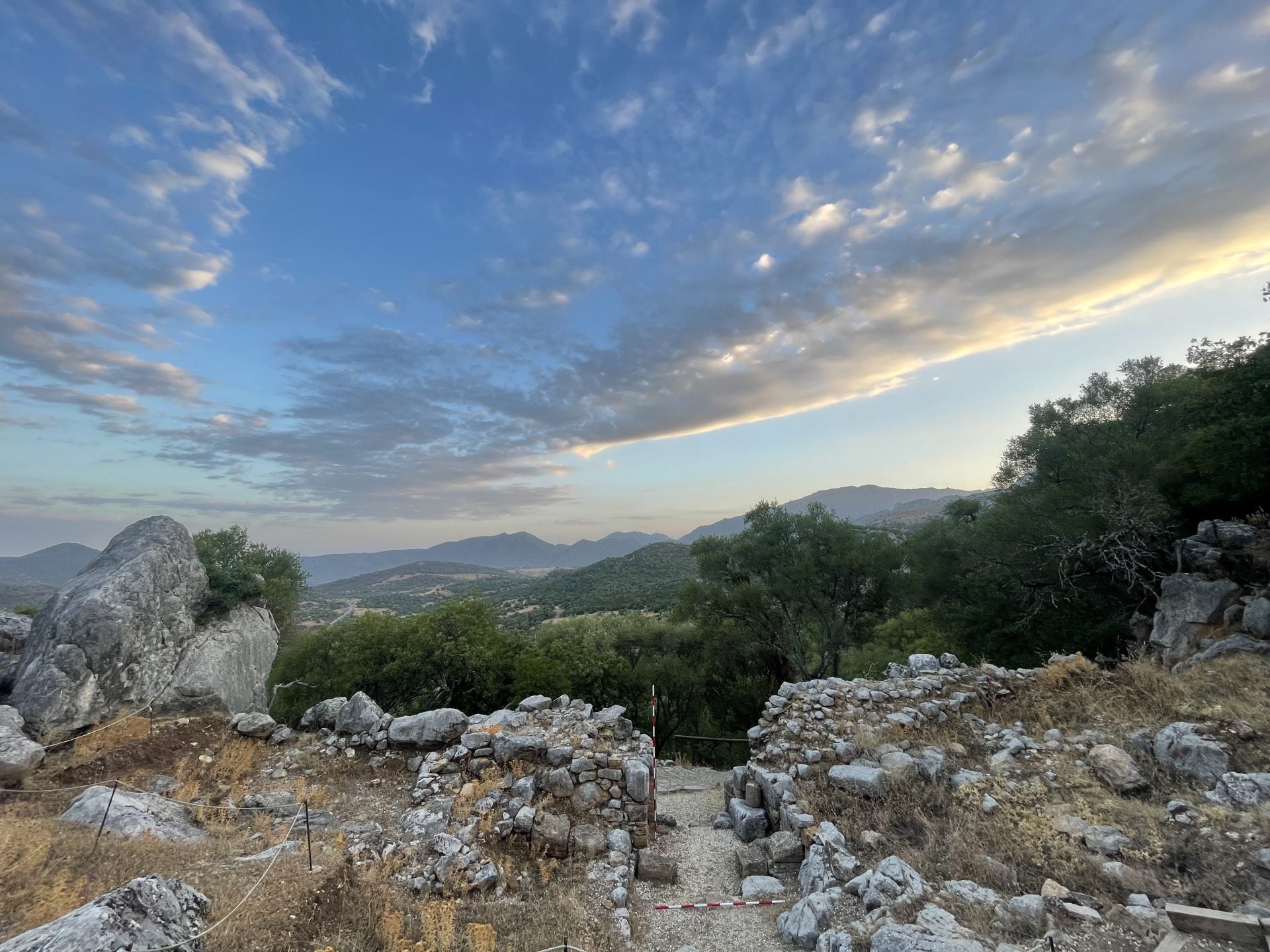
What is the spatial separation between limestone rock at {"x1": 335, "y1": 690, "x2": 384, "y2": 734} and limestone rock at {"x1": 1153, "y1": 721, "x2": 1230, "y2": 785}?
15121 millimetres

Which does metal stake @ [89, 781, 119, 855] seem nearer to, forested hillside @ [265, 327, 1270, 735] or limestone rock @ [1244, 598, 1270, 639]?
forested hillside @ [265, 327, 1270, 735]

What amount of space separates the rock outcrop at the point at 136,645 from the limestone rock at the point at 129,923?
8.57m

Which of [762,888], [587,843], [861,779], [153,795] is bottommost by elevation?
[762,888]

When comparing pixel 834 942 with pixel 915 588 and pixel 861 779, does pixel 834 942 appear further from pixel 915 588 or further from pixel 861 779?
pixel 915 588

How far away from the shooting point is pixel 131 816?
25.5 feet

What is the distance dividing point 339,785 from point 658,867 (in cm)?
670

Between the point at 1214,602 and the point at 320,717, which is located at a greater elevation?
the point at 1214,602

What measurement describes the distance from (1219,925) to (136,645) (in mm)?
17897

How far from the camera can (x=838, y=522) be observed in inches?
936

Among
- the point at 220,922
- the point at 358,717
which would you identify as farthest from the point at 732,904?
the point at 358,717

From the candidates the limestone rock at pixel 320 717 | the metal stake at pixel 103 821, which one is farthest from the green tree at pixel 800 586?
the metal stake at pixel 103 821

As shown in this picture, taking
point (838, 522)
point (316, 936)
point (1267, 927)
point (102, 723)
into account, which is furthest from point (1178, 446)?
point (102, 723)

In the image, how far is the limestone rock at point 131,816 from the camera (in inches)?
296

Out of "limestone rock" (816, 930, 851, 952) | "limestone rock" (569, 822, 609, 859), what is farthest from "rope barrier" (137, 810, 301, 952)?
"limestone rock" (816, 930, 851, 952)
